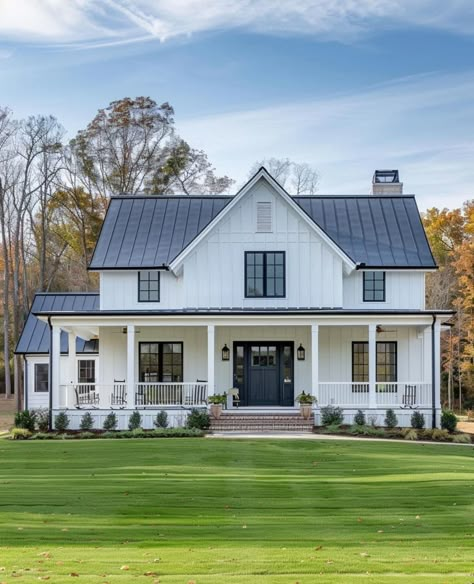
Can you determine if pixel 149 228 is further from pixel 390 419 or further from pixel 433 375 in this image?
pixel 433 375

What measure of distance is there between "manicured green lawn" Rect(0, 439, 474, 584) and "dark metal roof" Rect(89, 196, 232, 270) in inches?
440

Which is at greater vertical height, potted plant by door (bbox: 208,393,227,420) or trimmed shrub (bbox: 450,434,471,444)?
potted plant by door (bbox: 208,393,227,420)

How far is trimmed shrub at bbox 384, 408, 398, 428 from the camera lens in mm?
26484

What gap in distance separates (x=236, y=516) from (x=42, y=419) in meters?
16.2

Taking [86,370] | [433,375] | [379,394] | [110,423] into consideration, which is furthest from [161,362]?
[433,375]

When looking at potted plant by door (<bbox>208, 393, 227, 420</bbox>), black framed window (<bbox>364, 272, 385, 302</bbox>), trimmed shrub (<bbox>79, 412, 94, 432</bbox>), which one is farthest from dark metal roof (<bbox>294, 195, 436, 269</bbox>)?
trimmed shrub (<bbox>79, 412, 94, 432</bbox>)

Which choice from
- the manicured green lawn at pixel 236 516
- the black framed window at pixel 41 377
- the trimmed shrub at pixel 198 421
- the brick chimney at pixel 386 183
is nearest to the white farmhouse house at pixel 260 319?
the trimmed shrub at pixel 198 421

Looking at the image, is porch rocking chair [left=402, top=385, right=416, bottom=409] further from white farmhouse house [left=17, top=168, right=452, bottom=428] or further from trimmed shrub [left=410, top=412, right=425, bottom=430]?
trimmed shrub [left=410, top=412, right=425, bottom=430]

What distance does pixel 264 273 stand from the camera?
95.9ft

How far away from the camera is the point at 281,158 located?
2361 inches

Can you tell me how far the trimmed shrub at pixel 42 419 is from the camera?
26812 millimetres

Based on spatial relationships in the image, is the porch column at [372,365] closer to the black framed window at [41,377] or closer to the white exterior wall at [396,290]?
the white exterior wall at [396,290]

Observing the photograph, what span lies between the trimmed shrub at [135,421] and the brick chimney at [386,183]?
14.7 meters

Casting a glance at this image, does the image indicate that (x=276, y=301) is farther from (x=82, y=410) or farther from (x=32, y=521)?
(x=32, y=521)
